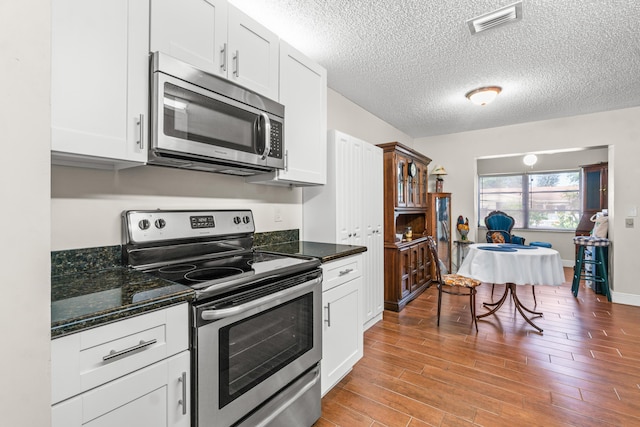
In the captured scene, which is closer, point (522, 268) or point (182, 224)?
point (182, 224)

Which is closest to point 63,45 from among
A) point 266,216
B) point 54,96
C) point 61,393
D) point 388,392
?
point 54,96

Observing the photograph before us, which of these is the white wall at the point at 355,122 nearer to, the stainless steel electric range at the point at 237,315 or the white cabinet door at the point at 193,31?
the white cabinet door at the point at 193,31

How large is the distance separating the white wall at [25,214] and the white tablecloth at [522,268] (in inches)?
131

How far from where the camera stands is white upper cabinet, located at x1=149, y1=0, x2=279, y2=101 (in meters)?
1.45

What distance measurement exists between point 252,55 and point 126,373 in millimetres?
1712

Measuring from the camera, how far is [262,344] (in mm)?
1458

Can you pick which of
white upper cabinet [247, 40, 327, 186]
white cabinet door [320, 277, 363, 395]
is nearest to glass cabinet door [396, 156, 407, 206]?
white upper cabinet [247, 40, 327, 186]

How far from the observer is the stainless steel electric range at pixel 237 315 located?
47.4 inches

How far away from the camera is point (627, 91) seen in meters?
3.48

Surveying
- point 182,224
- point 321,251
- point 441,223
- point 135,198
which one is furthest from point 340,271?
point 441,223

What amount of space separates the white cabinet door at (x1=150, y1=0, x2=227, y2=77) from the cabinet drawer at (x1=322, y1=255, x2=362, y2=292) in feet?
4.24

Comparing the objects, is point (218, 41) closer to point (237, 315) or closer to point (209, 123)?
point (209, 123)

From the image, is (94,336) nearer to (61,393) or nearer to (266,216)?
(61,393)

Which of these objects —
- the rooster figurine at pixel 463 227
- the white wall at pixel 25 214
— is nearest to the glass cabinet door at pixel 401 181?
the rooster figurine at pixel 463 227
